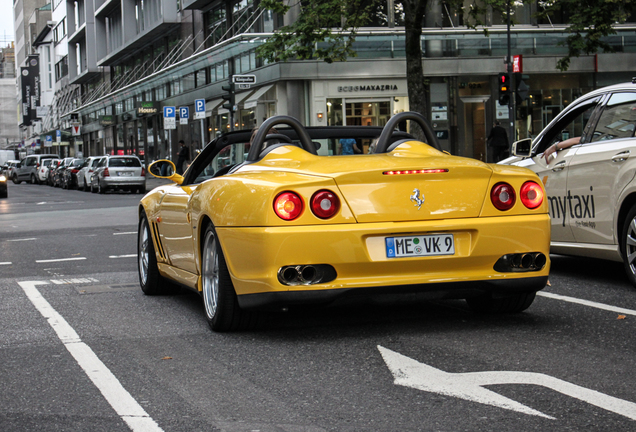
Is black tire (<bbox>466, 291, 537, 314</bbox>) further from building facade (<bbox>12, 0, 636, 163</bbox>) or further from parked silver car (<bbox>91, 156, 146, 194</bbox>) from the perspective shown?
parked silver car (<bbox>91, 156, 146, 194</bbox>)

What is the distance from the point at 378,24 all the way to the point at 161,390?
32.5 m

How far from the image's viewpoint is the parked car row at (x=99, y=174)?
37406mm

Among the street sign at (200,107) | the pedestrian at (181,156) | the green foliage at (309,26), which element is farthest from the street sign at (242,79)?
the pedestrian at (181,156)

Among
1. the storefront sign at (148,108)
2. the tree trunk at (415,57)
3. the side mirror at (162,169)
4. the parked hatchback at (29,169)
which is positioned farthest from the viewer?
the parked hatchback at (29,169)

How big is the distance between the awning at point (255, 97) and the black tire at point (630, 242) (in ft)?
95.0

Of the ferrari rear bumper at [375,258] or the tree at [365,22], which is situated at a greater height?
the tree at [365,22]

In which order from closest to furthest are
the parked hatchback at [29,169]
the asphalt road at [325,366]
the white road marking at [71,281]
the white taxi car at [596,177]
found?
the asphalt road at [325,366]
the white taxi car at [596,177]
the white road marking at [71,281]
the parked hatchback at [29,169]

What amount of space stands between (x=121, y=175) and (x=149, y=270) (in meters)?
30.3

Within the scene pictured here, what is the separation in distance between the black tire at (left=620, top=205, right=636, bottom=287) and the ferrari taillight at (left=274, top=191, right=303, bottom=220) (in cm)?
331

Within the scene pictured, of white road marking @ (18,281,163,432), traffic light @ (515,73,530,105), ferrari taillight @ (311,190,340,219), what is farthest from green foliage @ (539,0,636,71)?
ferrari taillight @ (311,190,340,219)

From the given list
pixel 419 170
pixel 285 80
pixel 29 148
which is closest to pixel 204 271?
pixel 419 170

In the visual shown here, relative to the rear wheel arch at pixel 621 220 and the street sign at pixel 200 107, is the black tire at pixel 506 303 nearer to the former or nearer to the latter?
the rear wheel arch at pixel 621 220

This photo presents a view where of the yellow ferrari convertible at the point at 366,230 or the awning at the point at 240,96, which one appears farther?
the awning at the point at 240,96

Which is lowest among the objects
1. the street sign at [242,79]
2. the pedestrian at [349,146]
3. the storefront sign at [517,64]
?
the pedestrian at [349,146]
